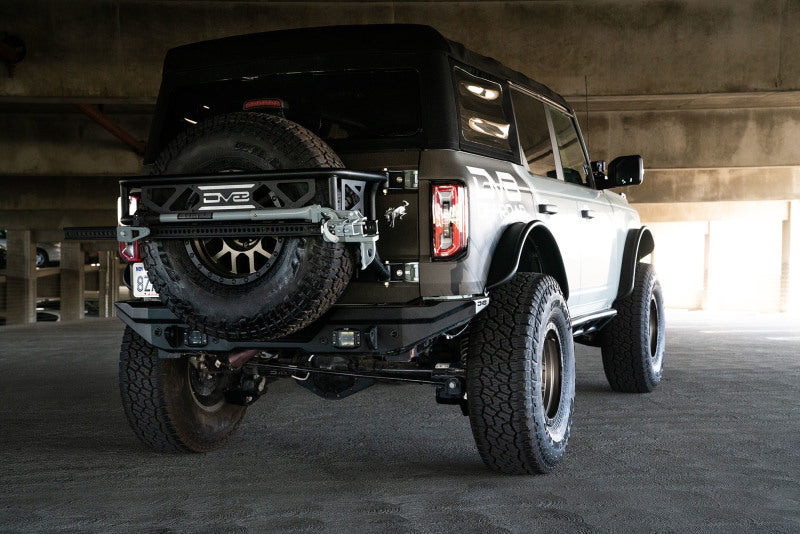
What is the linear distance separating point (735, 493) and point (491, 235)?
5.21 ft

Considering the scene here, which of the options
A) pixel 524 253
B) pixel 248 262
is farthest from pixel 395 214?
pixel 524 253

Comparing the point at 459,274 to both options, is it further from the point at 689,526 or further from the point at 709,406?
the point at 709,406

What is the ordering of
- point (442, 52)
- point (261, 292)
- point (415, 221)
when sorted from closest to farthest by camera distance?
point (261, 292)
point (415, 221)
point (442, 52)

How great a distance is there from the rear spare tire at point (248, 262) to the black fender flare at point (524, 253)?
2.65 feet

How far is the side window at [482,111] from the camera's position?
14.5 ft

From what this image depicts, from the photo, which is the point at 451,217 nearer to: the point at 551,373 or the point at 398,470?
the point at 551,373

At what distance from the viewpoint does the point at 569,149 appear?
6.04 metres

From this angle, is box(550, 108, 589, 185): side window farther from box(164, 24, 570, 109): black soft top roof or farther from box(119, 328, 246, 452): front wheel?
box(119, 328, 246, 452): front wheel

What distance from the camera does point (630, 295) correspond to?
6.94 metres

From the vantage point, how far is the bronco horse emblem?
407 cm

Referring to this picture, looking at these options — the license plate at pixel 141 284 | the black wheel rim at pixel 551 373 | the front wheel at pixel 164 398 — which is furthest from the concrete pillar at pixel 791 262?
the license plate at pixel 141 284

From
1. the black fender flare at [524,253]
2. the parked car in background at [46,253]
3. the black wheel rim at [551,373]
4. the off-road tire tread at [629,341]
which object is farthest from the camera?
the parked car in background at [46,253]

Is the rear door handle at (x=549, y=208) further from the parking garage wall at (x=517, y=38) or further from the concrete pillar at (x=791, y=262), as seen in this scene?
the concrete pillar at (x=791, y=262)

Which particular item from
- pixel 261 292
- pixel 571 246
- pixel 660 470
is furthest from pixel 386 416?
pixel 261 292
